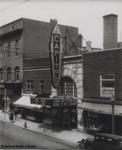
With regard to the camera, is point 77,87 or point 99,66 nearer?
point 99,66

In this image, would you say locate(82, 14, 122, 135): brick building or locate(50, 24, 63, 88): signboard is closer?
locate(82, 14, 122, 135): brick building

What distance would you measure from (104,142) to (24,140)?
7140 millimetres

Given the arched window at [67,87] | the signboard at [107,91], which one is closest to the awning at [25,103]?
the arched window at [67,87]

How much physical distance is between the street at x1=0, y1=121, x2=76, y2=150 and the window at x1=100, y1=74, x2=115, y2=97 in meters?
5.45

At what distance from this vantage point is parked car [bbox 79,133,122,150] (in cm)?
1753

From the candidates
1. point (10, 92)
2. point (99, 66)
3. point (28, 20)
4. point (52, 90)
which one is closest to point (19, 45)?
point (28, 20)

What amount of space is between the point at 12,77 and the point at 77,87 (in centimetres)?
1368

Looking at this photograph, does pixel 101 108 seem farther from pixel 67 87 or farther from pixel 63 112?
pixel 67 87

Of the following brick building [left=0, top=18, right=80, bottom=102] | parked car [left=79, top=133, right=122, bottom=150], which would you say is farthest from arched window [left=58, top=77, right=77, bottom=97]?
parked car [left=79, top=133, right=122, bottom=150]

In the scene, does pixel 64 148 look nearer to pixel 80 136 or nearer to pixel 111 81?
pixel 80 136

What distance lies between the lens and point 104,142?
18078mm

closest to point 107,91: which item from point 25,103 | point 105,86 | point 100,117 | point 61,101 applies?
point 105,86

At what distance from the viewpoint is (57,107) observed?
2711 centimetres

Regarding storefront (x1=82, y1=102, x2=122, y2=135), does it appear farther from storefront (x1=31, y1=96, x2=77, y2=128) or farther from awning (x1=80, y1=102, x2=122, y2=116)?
storefront (x1=31, y1=96, x2=77, y2=128)
